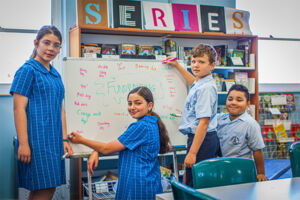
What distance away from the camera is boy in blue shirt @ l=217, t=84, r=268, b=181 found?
2062mm

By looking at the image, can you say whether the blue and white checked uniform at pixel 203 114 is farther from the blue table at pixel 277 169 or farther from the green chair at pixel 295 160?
the blue table at pixel 277 169

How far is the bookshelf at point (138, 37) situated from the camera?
310 centimetres

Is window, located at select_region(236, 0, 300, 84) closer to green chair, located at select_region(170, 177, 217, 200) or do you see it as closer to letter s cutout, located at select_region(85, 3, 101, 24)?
letter s cutout, located at select_region(85, 3, 101, 24)

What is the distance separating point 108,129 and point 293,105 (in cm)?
288

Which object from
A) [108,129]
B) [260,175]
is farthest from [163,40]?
[260,175]

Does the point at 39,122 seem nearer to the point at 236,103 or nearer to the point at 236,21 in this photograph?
the point at 236,103

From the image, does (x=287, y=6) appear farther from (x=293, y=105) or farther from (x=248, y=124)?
(x=248, y=124)

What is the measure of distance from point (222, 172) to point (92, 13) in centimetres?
221

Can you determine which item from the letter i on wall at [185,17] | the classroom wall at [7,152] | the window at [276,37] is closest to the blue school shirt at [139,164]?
the classroom wall at [7,152]

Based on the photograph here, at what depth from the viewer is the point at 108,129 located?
6.92 ft

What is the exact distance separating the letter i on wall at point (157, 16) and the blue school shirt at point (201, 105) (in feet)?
4.70

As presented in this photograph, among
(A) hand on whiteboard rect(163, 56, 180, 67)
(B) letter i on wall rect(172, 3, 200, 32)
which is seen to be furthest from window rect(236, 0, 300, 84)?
(A) hand on whiteboard rect(163, 56, 180, 67)

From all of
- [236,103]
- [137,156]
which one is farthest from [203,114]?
[137,156]

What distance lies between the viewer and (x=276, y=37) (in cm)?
416
